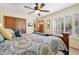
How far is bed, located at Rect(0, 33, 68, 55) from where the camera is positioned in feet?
6.11

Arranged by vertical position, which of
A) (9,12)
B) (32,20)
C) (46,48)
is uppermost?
(9,12)

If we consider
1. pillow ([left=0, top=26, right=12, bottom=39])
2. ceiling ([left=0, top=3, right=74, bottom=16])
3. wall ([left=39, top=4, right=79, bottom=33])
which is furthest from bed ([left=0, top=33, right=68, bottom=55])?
ceiling ([left=0, top=3, right=74, bottom=16])

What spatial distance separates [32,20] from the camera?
2064 mm

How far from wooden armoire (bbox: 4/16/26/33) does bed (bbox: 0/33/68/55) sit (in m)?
0.15

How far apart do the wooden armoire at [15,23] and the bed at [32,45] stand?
0.15m

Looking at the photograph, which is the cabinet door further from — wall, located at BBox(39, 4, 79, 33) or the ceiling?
wall, located at BBox(39, 4, 79, 33)

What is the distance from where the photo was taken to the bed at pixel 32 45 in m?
1.86

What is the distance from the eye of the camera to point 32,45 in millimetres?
1914

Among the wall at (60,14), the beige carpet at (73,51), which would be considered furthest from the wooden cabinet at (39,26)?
the beige carpet at (73,51)

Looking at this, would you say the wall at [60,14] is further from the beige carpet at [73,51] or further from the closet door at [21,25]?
the beige carpet at [73,51]

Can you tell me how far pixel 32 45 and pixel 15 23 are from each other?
0.53 meters

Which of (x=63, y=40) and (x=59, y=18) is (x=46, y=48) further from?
(x=59, y=18)
